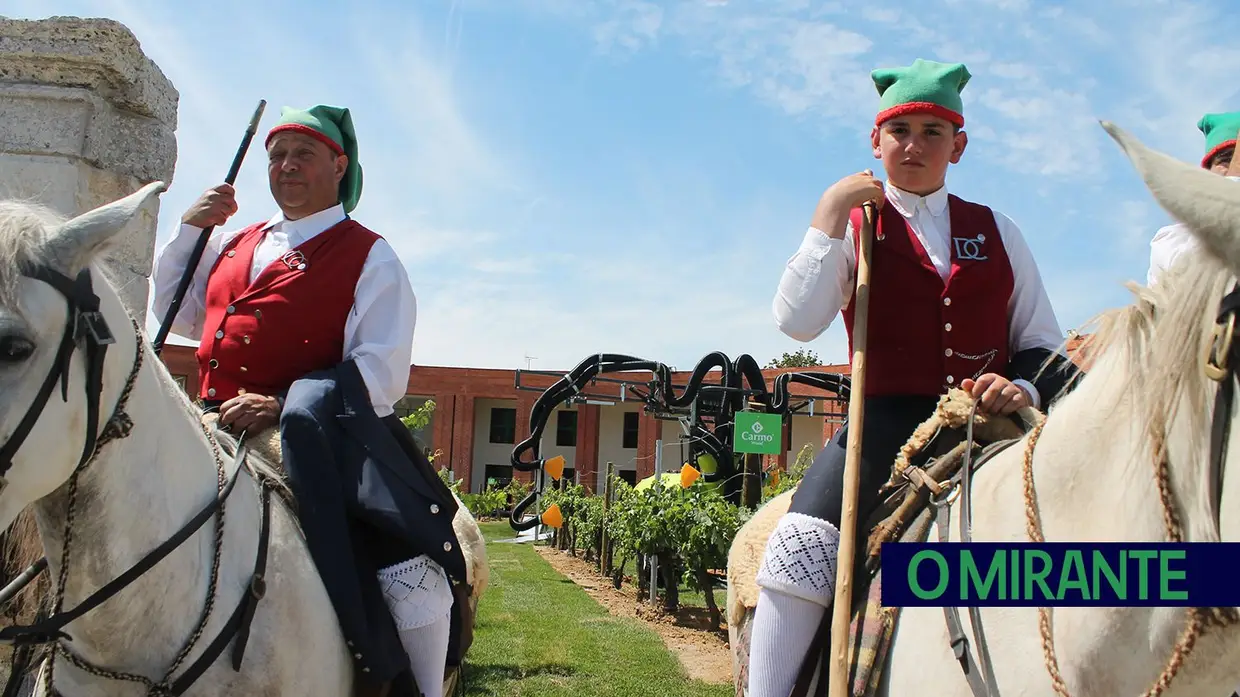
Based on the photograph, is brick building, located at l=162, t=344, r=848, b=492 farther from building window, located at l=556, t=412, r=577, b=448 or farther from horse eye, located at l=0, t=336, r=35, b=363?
horse eye, located at l=0, t=336, r=35, b=363

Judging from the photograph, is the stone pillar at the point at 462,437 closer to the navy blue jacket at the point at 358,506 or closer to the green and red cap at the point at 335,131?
the green and red cap at the point at 335,131

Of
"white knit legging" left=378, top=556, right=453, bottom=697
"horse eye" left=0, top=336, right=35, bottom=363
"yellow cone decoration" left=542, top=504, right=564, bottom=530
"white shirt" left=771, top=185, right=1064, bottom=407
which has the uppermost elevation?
"white shirt" left=771, top=185, right=1064, bottom=407

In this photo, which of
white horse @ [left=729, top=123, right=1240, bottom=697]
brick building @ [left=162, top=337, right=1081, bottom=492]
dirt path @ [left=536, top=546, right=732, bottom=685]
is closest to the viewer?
white horse @ [left=729, top=123, right=1240, bottom=697]

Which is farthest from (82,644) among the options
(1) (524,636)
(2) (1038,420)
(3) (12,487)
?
(1) (524,636)

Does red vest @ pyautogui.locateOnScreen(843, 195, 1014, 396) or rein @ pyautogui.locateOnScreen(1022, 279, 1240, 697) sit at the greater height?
red vest @ pyautogui.locateOnScreen(843, 195, 1014, 396)

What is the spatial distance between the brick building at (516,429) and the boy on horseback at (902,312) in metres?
28.3

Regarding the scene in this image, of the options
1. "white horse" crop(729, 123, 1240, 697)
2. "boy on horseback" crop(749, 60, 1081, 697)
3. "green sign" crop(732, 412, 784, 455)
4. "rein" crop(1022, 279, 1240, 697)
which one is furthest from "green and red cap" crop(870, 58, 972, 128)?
"green sign" crop(732, 412, 784, 455)

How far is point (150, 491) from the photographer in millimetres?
2141

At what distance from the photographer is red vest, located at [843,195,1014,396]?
241cm

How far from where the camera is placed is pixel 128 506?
2.08 m

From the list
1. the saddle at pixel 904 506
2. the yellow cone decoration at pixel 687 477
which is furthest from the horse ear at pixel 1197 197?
the yellow cone decoration at pixel 687 477

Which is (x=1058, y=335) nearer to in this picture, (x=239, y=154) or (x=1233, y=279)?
(x=1233, y=279)

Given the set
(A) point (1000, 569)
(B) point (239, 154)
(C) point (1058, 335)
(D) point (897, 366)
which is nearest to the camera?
(A) point (1000, 569)

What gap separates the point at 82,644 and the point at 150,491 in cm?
39
